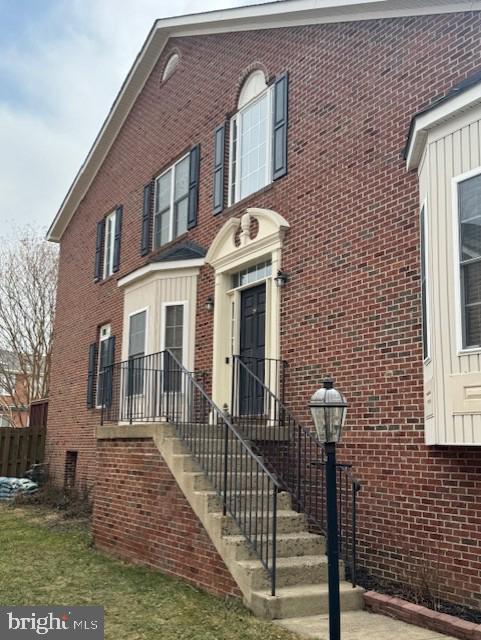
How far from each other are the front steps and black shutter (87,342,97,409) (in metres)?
7.45

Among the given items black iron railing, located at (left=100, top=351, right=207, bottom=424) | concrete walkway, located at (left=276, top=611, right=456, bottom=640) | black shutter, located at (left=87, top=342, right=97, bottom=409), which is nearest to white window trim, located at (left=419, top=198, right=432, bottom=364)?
concrete walkway, located at (left=276, top=611, right=456, bottom=640)

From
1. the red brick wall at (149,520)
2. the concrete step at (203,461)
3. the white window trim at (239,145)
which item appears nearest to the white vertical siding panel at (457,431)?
the red brick wall at (149,520)

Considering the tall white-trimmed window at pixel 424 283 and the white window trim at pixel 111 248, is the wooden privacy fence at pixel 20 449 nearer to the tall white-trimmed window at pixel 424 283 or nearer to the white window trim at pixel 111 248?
the white window trim at pixel 111 248

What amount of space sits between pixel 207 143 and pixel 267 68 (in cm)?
206

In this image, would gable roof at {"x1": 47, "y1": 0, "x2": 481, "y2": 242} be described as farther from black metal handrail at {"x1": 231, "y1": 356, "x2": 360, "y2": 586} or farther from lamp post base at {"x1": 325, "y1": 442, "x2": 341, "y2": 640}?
lamp post base at {"x1": 325, "y1": 442, "x2": 341, "y2": 640}

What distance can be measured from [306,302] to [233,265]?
2.08 metres

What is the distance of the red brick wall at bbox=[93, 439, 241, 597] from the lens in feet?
22.3

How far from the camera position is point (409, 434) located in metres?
6.72

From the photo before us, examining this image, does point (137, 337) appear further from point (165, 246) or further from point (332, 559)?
point (332, 559)

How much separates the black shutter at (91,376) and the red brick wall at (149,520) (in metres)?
5.70

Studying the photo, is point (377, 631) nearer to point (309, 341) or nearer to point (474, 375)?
point (474, 375)

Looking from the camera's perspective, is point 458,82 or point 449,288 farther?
point 458,82

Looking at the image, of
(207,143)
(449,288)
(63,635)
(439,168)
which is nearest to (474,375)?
(449,288)

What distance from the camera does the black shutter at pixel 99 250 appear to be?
52.9ft
